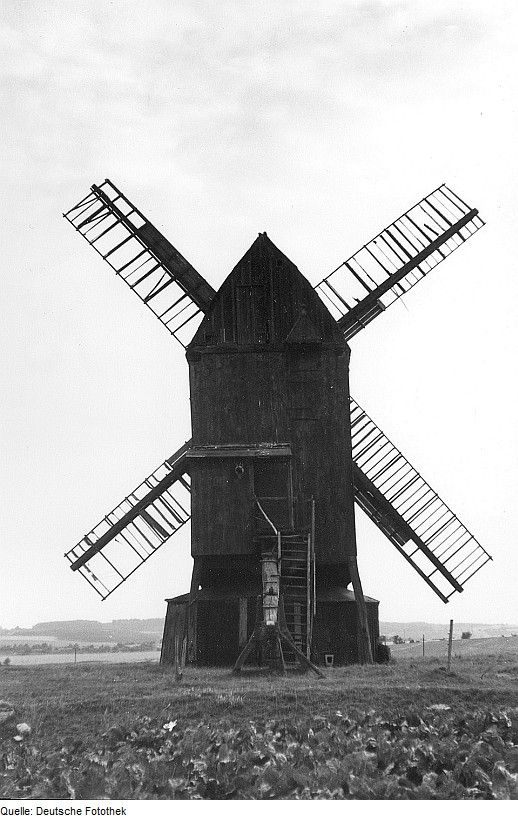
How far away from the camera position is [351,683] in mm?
25578

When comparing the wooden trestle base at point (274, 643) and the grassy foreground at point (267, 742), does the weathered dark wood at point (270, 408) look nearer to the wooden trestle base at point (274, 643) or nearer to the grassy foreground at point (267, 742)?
the wooden trestle base at point (274, 643)

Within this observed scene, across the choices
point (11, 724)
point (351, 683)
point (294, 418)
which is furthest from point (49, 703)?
point (294, 418)

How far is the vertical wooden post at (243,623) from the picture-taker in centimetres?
3109

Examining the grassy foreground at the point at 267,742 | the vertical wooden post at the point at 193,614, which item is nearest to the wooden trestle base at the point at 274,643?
the vertical wooden post at the point at 193,614

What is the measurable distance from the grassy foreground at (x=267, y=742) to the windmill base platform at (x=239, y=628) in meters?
5.65

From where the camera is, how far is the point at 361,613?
31.7 metres

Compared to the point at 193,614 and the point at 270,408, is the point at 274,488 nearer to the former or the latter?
the point at 270,408

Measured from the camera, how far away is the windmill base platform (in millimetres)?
31250

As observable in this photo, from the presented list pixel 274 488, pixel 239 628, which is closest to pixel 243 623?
pixel 239 628

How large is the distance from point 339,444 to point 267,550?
373 cm

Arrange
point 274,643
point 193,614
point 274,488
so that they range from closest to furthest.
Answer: point 274,643 → point 274,488 → point 193,614

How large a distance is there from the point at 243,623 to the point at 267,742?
411 inches
